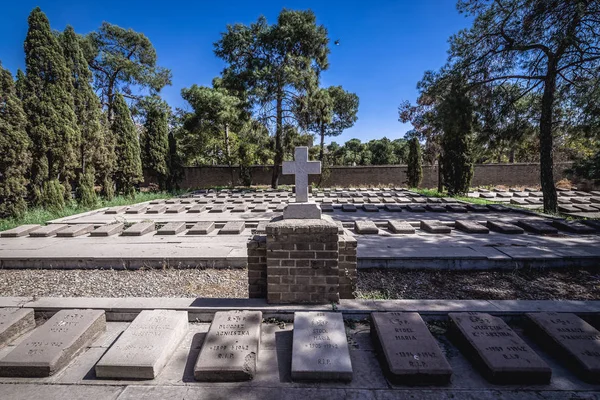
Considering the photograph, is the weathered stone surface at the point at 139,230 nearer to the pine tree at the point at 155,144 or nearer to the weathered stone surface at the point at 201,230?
the weathered stone surface at the point at 201,230

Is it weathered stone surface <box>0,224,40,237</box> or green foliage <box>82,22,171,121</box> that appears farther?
green foliage <box>82,22,171,121</box>

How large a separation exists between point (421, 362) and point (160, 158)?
18374 millimetres

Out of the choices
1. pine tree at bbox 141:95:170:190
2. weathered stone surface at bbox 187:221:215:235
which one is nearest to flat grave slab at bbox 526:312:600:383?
weathered stone surface at bbox 187:221:215:235

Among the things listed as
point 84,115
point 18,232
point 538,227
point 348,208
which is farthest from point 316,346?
point 84,115

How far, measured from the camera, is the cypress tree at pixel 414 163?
20609 millimetres

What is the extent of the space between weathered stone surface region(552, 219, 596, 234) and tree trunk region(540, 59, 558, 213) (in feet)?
10.4

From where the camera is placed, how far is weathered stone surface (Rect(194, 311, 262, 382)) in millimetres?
1978

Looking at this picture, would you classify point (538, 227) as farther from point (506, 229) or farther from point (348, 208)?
point (348, 208)

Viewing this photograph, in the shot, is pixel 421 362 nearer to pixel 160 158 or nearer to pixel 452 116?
pixel 452 116

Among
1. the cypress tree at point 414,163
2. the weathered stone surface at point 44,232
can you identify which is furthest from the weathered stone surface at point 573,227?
the cypress tree at point 414,163

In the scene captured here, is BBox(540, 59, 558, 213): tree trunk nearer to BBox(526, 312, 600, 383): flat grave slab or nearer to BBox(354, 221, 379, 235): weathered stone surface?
BBox(354, 221, 379, 235): weathered stone surface

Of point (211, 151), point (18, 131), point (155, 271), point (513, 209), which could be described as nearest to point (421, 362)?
point (155, 271)

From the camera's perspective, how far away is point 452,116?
10.6 meters

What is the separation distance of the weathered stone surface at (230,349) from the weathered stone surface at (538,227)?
672 cm
